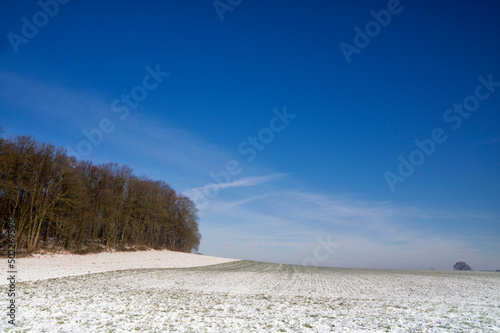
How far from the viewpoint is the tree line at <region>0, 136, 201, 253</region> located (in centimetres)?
4316

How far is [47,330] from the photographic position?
11.8 meters

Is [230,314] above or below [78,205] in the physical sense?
below

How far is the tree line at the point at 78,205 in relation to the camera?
43156 millimetres

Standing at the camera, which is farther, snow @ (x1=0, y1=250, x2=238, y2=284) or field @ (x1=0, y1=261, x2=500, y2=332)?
snow @ (x1=0, y1=250, x2=238, y2=284)

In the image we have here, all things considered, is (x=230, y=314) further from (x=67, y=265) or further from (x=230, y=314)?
(x=67, y=265)

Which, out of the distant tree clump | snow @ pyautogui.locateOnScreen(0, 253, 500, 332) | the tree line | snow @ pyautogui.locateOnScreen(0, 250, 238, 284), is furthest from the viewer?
the distant tree clump

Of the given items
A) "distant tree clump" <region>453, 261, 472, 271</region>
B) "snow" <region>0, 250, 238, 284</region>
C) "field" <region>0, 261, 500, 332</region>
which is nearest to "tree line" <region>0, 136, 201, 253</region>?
"snow" <region>0, 250, 238, 284</region>

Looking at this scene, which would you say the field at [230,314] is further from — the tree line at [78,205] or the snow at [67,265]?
the tree line at [78,205]

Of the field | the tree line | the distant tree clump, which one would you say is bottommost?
the distant tree clump

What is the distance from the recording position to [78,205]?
5144cm

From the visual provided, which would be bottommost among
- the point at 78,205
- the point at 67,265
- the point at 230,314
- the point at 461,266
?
the point at 461,266

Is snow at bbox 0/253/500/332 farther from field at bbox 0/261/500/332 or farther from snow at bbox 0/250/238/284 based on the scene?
snow at bbox 0/250/238/284

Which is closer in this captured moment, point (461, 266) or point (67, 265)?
point (67, 265)

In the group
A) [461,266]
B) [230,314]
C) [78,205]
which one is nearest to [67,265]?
[78,205]
